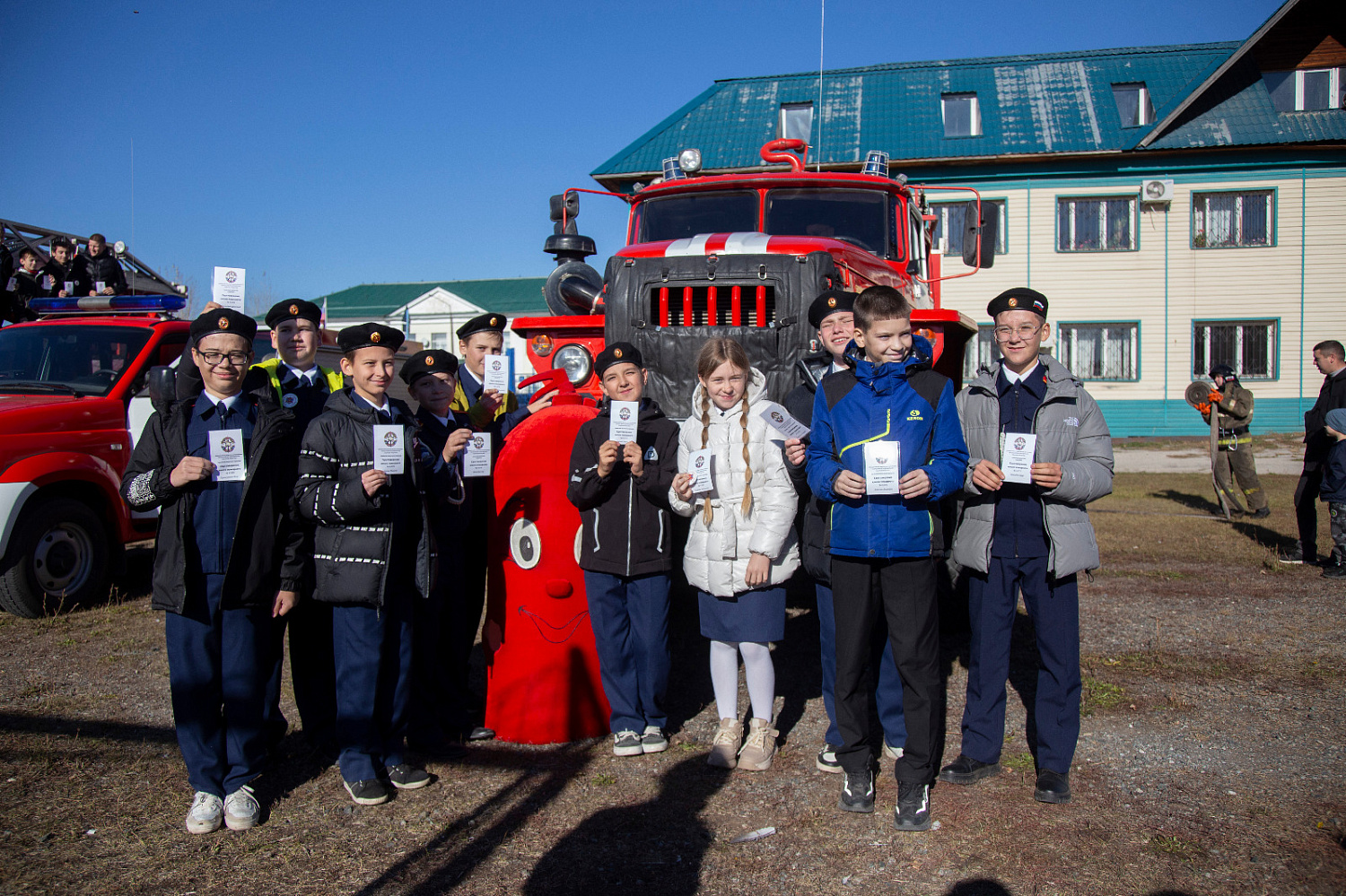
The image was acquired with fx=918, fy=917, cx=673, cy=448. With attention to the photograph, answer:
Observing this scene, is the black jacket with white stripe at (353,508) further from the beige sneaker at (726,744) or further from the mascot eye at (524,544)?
the beige sneaker at (726,744)

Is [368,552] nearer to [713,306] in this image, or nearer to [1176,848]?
[713,306]

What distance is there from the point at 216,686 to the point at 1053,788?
3514 millimetres

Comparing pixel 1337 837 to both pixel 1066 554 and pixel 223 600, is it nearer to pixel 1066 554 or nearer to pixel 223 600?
pixel 1066 554

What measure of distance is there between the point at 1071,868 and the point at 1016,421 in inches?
69.2

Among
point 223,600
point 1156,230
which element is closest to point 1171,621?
point 223,600

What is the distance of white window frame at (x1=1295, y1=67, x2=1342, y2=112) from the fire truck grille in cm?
2487

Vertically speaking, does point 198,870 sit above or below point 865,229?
below

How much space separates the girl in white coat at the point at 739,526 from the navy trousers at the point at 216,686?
6.43 ft

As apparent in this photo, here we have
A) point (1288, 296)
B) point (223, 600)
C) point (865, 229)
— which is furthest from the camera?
point (1288, 296)

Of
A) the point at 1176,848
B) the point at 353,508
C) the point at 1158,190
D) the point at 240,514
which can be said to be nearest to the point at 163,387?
the point at 240,514

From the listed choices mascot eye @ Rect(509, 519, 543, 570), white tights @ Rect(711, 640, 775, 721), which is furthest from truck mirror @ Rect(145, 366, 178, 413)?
white tights @ Rect(711, 640, 775, 721)

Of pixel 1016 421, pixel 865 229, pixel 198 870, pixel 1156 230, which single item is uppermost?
pixel 1156 230

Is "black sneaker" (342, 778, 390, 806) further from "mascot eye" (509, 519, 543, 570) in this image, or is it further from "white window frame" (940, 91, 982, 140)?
"white window frame" (940, 91, 982, 140)

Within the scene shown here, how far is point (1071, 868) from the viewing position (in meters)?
3.33
